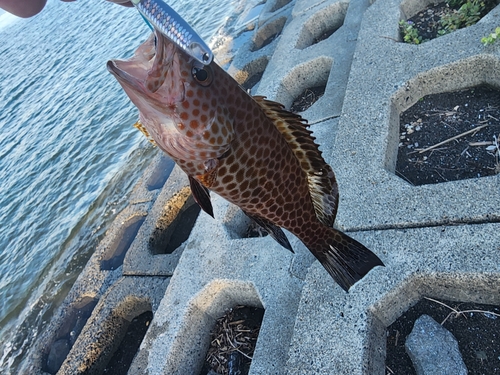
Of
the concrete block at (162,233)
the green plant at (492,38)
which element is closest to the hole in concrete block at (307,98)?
the concrete block at (162,233)

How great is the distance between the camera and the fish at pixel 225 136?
1343 mm

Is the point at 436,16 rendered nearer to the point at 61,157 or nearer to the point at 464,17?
the point at 464,17

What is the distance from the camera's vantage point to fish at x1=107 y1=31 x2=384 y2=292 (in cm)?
134

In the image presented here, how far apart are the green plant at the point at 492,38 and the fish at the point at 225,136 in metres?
2.73

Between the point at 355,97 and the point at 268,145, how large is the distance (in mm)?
2804

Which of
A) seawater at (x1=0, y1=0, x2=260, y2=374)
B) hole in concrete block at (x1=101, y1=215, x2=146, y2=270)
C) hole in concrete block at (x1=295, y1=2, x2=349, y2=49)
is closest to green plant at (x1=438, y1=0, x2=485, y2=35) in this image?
hole in concrete block at (x1=295, y1=2, x2=349, y2=49)

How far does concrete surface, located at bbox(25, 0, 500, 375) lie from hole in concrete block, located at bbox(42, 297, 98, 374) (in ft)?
0.15

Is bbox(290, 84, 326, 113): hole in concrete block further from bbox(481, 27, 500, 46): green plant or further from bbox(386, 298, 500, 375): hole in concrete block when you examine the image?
bbox(386, 298, 500, 375): hole in concrete block

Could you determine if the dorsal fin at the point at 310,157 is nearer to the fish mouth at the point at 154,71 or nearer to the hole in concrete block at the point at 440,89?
the fish mouth at the point at 154,71

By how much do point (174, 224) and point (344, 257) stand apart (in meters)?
3.66

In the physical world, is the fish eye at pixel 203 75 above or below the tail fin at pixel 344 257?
above

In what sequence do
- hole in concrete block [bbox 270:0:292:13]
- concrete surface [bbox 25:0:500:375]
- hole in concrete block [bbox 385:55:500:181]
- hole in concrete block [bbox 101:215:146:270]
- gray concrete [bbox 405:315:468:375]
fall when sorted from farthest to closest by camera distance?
hole in concrete block [bbox 270:0:292:13], hole in concrete block [bbox 101:215:146:270], hole in concrete block [bbox 385:55:500:181], concrete surface [bbox 25:0:500:375], gray concrete [bbox 405:315:468:375]

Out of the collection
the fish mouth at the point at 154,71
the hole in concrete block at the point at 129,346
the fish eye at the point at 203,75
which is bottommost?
the hole in concrete block at the point at 129,346

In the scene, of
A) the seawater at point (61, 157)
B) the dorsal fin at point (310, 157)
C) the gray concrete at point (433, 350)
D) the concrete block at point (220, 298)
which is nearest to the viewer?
the dorsal fin at point (310, 157)
